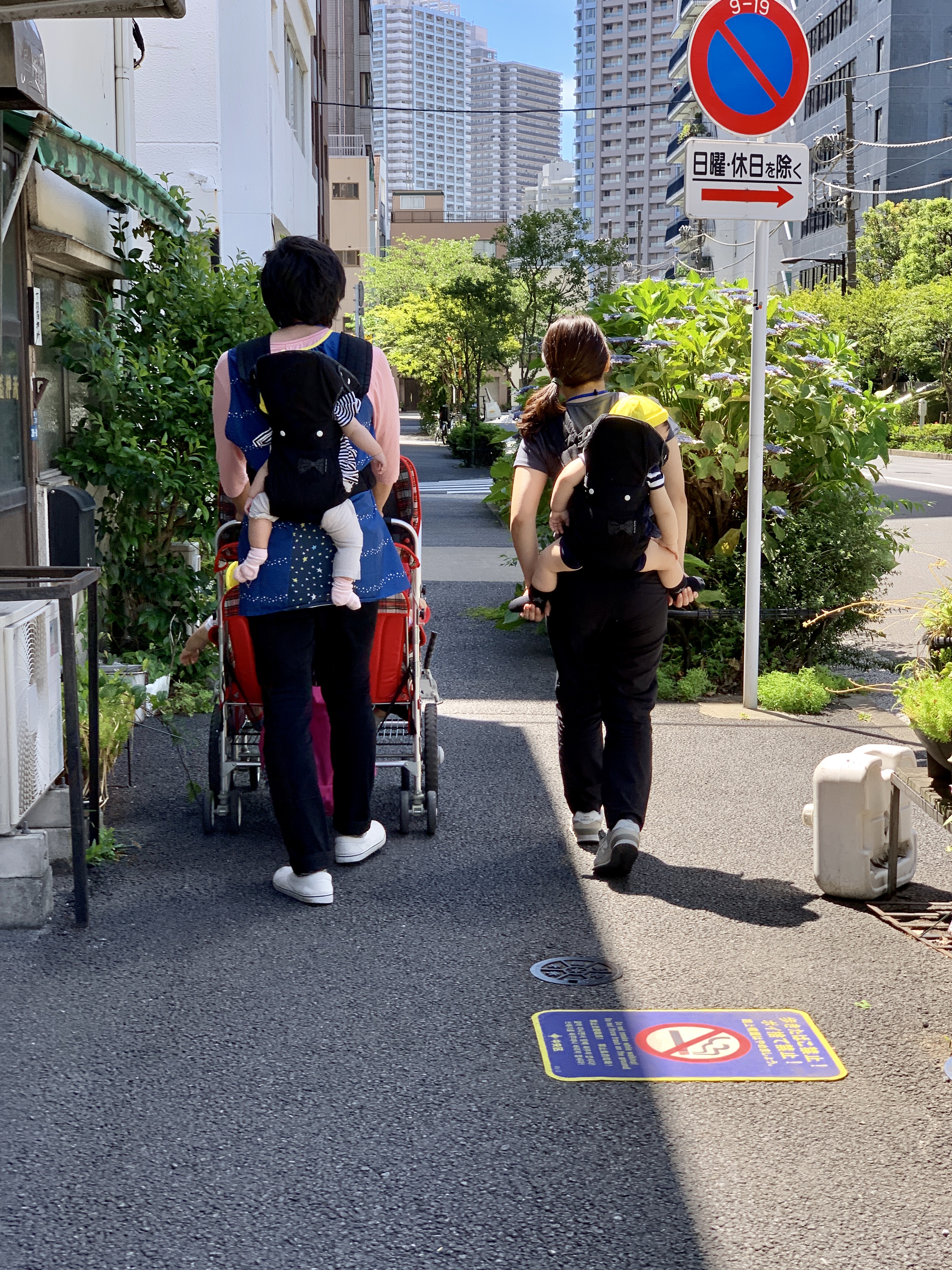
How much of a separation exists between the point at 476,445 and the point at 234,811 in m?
31.7

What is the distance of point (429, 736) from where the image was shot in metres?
5.30

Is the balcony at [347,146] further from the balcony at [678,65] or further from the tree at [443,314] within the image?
the balcony at [678,65]

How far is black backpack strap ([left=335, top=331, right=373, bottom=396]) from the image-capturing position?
14.6 feet

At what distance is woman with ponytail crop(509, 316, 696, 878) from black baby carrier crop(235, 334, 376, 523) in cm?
65

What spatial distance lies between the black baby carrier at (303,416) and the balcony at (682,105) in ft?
268

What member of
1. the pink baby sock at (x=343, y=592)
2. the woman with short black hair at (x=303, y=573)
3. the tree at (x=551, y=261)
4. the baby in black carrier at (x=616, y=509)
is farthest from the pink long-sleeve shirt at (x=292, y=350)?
the tree at (x=551, y=261)

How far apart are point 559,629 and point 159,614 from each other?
12.3 feet

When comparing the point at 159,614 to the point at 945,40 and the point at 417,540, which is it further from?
the point at 945,40

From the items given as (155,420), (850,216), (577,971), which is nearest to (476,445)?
(850,216)

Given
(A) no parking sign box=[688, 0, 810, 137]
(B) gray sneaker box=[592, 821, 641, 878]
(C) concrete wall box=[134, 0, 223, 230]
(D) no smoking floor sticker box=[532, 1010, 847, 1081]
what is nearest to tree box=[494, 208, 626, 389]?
(C) concrete wall box=[134, 0, 223, 230]

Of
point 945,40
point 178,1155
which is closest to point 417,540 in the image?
point 178,1155

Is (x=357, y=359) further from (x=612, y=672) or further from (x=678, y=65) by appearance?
(x=678, y=65)

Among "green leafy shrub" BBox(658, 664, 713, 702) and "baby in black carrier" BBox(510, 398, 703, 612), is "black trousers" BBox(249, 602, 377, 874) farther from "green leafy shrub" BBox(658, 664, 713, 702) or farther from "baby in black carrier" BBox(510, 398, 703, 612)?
"green leafy shrub" BBox(658, 664, 713, 702)

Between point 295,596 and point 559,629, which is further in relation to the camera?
point 559,629
